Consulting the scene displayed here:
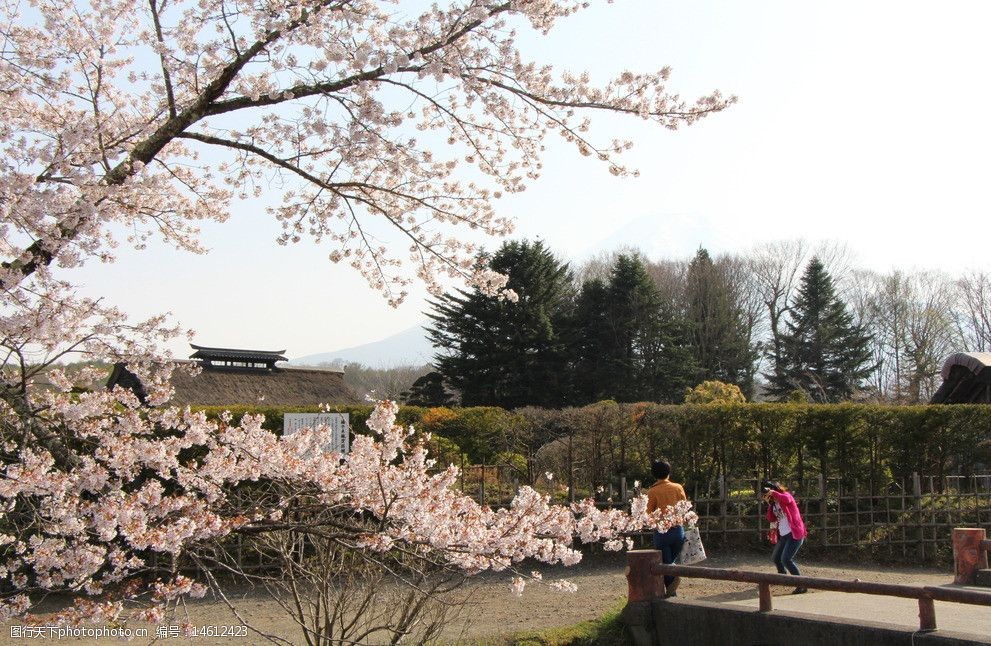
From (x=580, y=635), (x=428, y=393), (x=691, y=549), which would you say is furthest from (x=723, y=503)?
(x=428, y=393)

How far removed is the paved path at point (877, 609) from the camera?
7359mm

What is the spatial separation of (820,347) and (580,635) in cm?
3315

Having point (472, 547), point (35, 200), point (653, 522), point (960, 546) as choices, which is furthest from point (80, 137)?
point (960, 546)

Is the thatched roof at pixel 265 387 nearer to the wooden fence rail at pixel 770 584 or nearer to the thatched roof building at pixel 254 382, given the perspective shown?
the thatched roof building at pixel 254 382

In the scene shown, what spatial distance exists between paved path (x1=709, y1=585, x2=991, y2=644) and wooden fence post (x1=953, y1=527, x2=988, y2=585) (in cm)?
97

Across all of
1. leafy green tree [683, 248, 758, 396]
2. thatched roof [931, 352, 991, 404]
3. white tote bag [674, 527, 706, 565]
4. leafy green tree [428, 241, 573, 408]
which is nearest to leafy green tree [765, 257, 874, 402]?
leafy green tree [683, 248, 758, 396]

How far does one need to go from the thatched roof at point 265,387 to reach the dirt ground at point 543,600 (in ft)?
38.0

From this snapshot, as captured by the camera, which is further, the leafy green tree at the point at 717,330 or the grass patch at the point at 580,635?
the leafy green tree at the point at 717,330

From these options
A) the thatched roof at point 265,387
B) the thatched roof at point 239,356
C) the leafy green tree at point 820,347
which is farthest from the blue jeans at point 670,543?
the leafy green tree at point 820,347

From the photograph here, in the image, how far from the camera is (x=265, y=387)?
24875mm

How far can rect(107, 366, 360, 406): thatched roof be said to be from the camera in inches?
898

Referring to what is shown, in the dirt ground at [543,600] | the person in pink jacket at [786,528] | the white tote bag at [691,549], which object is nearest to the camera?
the white tote bag at [691,549]

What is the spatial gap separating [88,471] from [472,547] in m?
2.10

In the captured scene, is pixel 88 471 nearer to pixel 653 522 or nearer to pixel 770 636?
pixel 653 522
